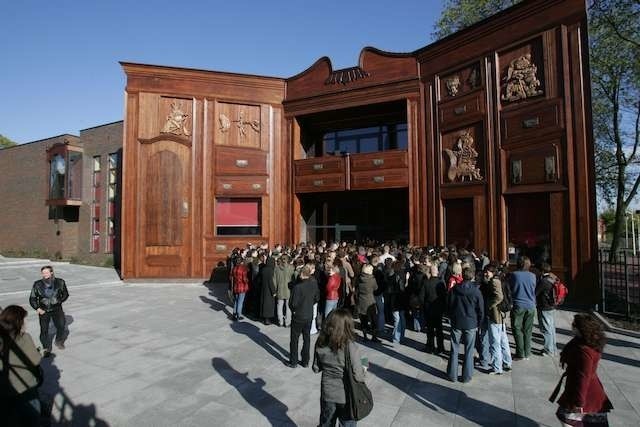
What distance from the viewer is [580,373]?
11.0ft

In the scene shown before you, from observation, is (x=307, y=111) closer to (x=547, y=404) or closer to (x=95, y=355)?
(x=95, y=355)

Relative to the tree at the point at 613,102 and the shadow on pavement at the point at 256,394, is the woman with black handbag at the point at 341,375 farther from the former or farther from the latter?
the tree at the point at 613,102

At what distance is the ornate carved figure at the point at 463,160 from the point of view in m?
13.2

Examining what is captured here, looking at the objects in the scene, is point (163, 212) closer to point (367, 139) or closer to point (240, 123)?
point (240, 123)

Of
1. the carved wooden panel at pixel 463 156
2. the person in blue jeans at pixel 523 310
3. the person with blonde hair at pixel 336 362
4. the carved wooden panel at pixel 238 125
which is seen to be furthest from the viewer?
the carved wooden panel at pixel 238 125

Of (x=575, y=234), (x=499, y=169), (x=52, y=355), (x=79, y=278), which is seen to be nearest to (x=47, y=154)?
(x=79, y=278)

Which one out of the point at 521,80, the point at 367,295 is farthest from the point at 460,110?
the point at 367,295

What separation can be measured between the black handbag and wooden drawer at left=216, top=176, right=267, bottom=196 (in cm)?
1407

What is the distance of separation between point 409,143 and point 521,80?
4.45 m

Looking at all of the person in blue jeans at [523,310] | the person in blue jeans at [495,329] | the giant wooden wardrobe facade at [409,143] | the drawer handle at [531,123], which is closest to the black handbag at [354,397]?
the person in blue jeans at [495,329]

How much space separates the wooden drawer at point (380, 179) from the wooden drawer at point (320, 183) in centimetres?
60

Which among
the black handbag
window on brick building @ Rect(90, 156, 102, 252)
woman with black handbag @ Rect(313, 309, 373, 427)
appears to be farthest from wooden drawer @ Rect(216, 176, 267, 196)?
the black handbag

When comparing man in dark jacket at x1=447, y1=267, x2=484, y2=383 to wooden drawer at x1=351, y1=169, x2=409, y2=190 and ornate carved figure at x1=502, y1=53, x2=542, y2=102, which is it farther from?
wooden drawer at x1=351, y1=169, x2=409, y2=190

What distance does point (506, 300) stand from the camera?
6.23 meters
